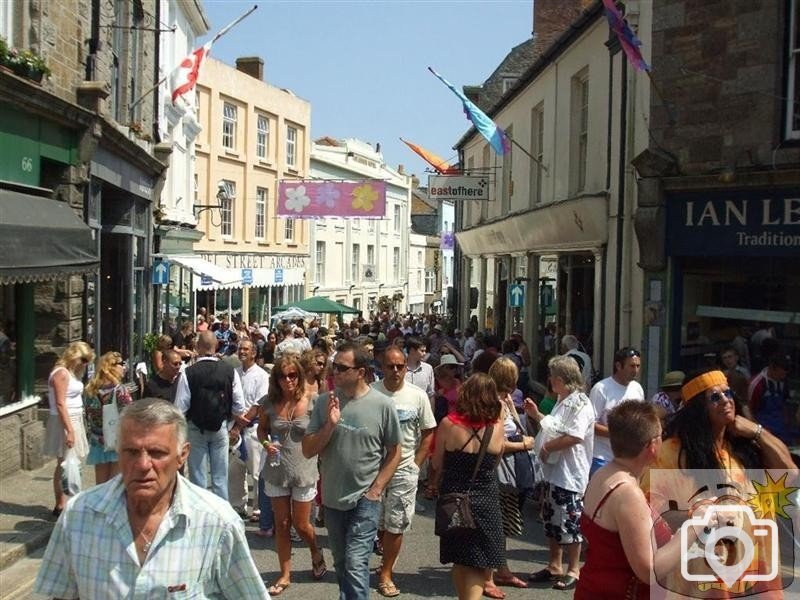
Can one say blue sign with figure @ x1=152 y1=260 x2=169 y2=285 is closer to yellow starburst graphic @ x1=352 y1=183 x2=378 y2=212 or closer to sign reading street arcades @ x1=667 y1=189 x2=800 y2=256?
yellow starburst graphic @ x1=352 y1=183 x2=378 y2=212

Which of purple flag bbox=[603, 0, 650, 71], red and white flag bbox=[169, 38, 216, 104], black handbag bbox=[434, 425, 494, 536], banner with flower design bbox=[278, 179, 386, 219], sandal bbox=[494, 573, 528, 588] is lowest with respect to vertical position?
sandal bbox=[494, 573, 528, 588]

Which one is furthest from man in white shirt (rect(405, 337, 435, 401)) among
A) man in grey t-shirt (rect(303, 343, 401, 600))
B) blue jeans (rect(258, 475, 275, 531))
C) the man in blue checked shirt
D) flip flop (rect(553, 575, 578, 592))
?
the man in blue checked shirt

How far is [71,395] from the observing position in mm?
8641

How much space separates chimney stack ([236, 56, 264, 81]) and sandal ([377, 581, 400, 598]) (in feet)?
113

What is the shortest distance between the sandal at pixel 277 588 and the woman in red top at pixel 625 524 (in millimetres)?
3280

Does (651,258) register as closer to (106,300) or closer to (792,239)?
(792,239)

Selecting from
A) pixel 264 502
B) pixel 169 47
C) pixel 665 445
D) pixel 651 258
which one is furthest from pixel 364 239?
pixel 665 445

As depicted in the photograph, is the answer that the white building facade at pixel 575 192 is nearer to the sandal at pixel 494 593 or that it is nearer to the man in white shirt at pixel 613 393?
the man in white shirt at pixel 613 393

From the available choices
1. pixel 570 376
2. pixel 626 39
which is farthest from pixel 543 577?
pixel 626 39

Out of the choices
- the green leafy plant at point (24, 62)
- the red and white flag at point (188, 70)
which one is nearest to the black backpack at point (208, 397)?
the green leafy plant at point (24, 62)

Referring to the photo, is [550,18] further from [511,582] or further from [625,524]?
[625,524]

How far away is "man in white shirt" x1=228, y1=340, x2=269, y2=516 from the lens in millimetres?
8969

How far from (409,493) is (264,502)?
6.30 feet

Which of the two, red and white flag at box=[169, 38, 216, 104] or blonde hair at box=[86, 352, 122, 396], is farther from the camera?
red and white flag at box=[169, 38, 216, 104]
